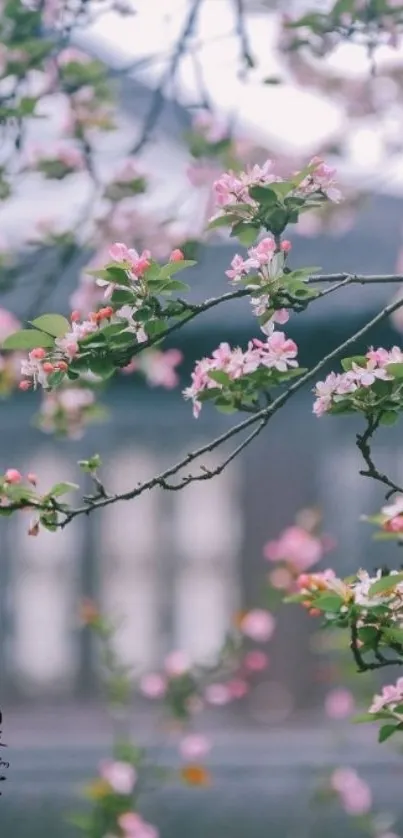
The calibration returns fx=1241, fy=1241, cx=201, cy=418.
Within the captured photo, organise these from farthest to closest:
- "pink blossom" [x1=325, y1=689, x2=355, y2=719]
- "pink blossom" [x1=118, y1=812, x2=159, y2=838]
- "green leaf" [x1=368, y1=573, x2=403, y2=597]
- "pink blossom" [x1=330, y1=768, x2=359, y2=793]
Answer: "pink blossom" [x1=325, y1=689, x2=355, y2=719] < "pink blossom" [x1=330, y1=768, x2=359, y2=793] < "pink blossom" [x1=118, y1=812, x2=159, y2=838] < "green leaf" [x1=368, y1=573, x2=403, y2=597]

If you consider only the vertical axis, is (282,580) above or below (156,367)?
below

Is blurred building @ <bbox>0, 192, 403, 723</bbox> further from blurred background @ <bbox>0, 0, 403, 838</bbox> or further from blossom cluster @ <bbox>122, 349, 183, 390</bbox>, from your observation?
blossom cluster @ <bbox>122, 349, 183, 390</bbox>

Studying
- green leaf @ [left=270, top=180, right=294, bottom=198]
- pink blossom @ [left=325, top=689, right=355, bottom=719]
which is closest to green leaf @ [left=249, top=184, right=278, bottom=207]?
green leaf @ [left=270, top=180, right=294, bottom=198]

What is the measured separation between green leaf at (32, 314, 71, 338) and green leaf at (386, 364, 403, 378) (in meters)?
0.46

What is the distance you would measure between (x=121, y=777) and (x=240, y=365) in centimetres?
210

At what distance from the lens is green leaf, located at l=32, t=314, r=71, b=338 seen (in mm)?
1745

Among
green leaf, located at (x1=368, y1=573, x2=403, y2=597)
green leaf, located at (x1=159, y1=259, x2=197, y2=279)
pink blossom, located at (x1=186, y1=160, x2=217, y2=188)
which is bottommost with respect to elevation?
green leaf, located at (x1=368, y1=573, x2=403, y2=597)

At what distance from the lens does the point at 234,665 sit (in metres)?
4.07

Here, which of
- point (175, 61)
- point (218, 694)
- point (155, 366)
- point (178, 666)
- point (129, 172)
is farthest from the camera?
point (218, 694)

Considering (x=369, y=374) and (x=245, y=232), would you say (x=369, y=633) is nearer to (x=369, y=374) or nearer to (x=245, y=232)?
(x=369, y=374)

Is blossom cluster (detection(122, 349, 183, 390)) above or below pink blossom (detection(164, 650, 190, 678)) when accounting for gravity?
above

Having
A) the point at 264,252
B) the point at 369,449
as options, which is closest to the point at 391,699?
the point at 369,449

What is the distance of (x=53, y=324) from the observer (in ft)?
5.76

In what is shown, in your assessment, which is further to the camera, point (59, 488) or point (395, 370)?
point (59, 488)
